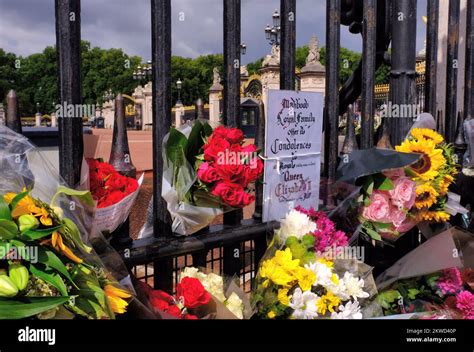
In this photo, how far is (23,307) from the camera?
3.68 ft

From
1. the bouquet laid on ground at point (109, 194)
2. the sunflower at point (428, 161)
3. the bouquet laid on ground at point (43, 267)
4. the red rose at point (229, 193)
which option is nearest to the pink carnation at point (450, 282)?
the sunflower at point (428, 161)

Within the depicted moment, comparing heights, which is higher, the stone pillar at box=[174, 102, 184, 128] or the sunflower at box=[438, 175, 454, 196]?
the stone pillar at box=[174, 102, 184, 128]

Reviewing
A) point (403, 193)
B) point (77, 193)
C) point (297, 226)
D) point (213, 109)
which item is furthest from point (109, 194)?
point (213, 109)

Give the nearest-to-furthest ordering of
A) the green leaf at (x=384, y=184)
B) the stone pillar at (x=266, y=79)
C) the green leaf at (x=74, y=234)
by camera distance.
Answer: the green leaf at (x=74, y=234) < the stone pillar at (x=266, y=79) < the green leaf at (x=384, y=184)

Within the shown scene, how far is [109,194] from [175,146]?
30 cm

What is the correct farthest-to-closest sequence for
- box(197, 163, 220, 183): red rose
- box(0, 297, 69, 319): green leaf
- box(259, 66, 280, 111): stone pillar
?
box(259, 66, 280, 111): stone pillar → box(197, 163, 220, 183): red rose → box(0, 297, 69, 319): green leaf

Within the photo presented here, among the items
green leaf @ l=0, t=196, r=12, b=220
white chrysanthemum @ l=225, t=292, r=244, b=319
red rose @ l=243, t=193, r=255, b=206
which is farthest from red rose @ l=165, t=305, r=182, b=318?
green leaf @ l=0, t=196, r=12, b=220

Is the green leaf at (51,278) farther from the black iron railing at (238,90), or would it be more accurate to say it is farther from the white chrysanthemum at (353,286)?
the white chrysanthemum at (353,286)

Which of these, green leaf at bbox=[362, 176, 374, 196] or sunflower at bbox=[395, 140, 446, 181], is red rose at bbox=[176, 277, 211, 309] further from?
sunflower at bbox=[395, 140, 446, 181]

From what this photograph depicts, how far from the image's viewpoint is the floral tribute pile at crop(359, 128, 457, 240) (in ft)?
7.17

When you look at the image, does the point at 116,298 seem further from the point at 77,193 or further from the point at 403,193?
the point at 403,193

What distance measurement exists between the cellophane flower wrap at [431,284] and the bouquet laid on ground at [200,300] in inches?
25.4

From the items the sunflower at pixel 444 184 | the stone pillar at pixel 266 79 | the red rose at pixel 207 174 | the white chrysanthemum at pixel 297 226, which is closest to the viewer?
the red rose at pixel 207 174

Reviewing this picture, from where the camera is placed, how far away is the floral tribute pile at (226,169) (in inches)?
67.2
